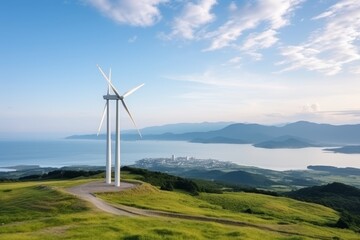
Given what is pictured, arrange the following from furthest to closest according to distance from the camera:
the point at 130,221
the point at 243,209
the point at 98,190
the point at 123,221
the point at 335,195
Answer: the point at 335,195
the point at 243,209
the point at 98,190
the point at 130,221
the point at 123,221

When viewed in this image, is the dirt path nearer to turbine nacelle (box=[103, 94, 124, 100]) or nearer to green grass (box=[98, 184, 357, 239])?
green grass (box=[98, 184, 357, 239])

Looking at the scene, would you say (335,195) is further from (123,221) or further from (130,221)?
(123,221)

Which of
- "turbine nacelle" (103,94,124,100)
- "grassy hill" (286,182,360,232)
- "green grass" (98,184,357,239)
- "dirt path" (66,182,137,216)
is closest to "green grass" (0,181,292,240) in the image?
"dirt path" (66,182,137,216)

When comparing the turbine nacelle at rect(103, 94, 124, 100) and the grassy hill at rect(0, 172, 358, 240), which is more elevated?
the turbine nacelle at rect(103, 94, 124, 100)

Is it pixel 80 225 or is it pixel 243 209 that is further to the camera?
pixel 243 209

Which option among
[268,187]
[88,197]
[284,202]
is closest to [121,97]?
[88,197]

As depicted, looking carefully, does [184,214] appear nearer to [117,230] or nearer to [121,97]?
[117,230]

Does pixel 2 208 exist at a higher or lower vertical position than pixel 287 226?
higher

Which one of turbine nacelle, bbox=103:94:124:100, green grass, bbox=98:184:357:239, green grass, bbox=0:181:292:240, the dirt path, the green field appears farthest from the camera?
turbine nacelle, bbox=103:94:124:100

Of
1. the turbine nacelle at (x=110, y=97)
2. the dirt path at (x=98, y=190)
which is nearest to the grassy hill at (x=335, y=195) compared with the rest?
the dirt path at (x=98, y=190)

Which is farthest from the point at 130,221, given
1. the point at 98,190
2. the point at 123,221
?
the point at 98,190

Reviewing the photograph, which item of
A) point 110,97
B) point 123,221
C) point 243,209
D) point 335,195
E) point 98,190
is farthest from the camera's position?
point 335,195
